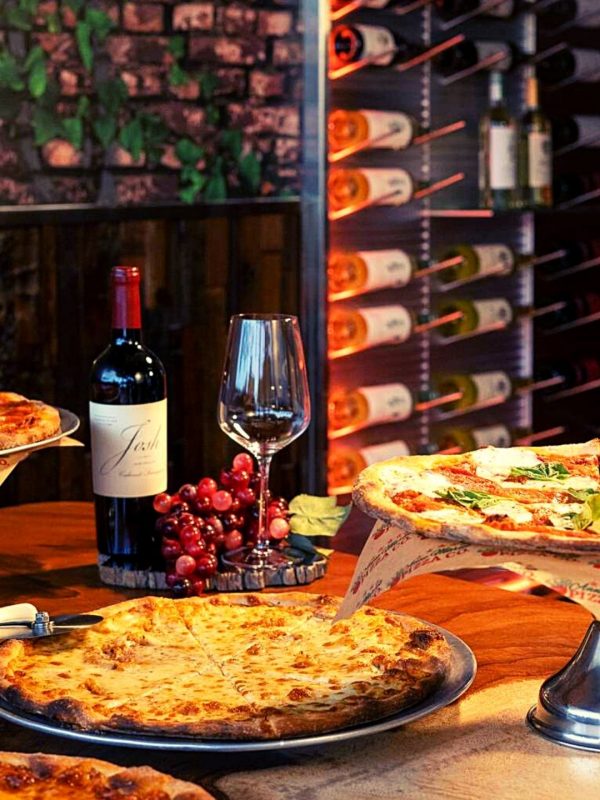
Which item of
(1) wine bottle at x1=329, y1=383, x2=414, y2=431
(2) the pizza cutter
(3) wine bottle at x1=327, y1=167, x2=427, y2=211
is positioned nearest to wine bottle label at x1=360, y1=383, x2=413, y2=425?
(1) wine bottle at x1=329, y1=383, x2=414, y2=431

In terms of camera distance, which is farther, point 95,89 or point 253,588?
point 95,89

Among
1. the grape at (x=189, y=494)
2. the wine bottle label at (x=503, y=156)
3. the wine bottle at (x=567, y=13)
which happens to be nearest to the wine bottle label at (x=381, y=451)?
the wine bottle label at (x=503, y=156)

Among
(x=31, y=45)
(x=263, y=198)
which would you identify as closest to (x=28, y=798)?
(x=31, y=45)

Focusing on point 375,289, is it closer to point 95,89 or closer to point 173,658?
point 95,89

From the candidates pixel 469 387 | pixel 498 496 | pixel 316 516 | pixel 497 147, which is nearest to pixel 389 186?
pixel 497 147

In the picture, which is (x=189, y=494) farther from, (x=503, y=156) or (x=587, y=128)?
(x=587, y=128)

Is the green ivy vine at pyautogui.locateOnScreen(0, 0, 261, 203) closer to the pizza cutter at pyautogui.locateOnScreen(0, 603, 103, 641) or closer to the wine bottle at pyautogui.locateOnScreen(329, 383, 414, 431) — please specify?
the wine bottle at pyautogui.locateOnScreen(329, 383, 414, 431)

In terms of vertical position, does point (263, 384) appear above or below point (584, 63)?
below

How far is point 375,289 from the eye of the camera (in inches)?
146

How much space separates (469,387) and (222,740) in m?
3.02

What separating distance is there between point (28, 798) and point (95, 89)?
258 centimetres

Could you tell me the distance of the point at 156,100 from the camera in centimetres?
344

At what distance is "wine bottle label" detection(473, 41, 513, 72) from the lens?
3.84m

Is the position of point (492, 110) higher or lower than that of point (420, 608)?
higher
